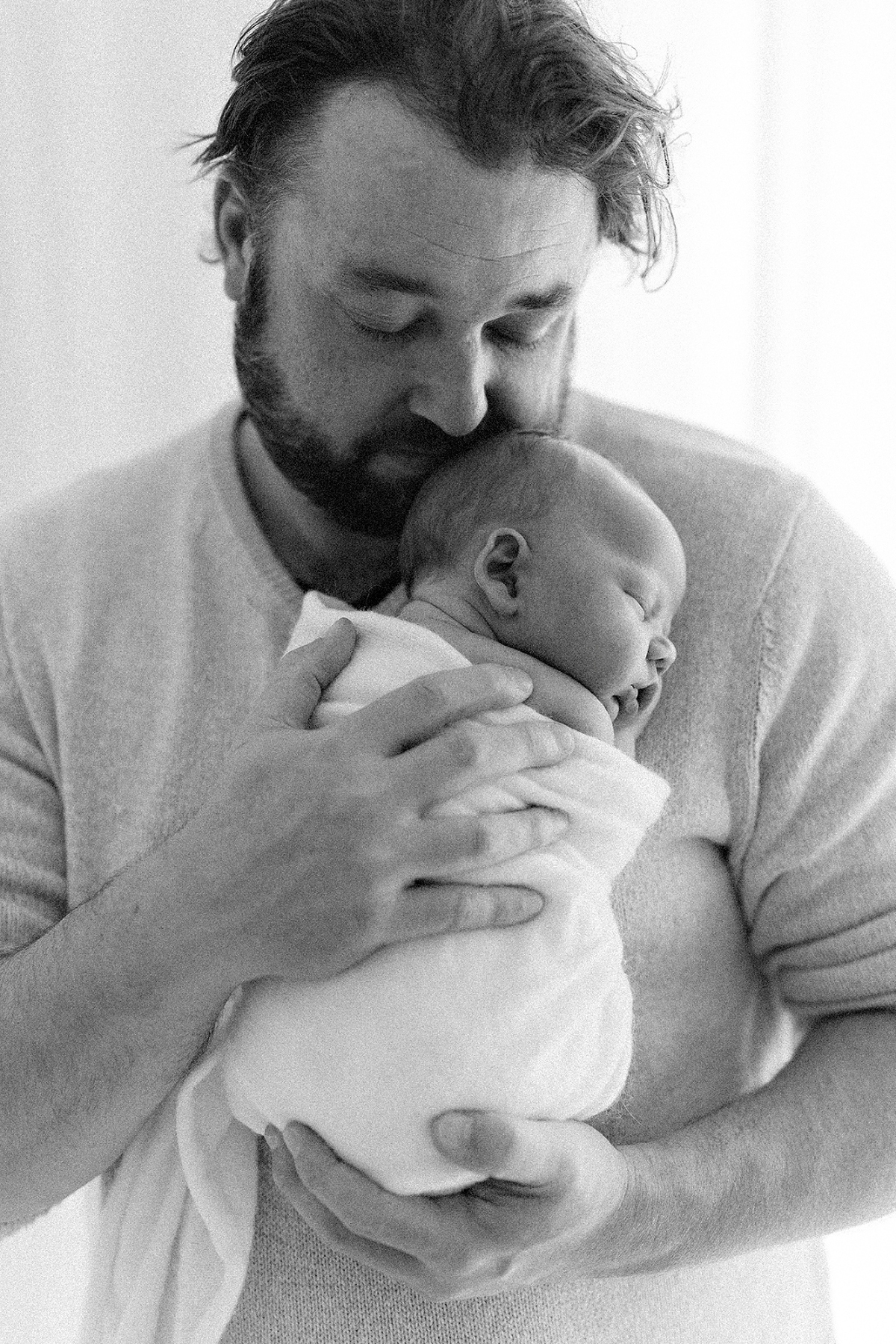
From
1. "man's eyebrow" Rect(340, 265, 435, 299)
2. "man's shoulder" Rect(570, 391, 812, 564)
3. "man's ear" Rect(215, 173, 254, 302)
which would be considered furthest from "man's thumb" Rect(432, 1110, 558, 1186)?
"man's ear" Rect(215, 173, 254, 302)

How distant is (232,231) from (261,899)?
0.67m

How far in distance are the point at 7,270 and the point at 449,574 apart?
3.49 ft

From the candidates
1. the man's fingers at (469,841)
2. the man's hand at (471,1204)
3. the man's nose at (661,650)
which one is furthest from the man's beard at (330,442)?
the man's hand at (471,1204)

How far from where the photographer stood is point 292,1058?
1.05 metres

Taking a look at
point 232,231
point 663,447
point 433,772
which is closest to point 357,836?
point 433,772

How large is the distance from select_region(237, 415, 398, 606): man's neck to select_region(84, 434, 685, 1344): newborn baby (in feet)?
0.56

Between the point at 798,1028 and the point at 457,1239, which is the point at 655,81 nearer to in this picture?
the point at 798,1028

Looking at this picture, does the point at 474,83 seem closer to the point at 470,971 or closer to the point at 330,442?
the point at 330,442

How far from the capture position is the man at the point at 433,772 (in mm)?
1062

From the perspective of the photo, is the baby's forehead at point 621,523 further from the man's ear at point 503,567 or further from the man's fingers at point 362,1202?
the man's fingers at point 362,1202

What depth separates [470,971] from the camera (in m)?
1.01

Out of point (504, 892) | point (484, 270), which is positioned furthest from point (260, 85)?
point (504, 892)

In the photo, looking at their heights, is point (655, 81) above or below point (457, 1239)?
above

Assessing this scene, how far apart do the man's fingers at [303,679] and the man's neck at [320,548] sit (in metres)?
0.25
